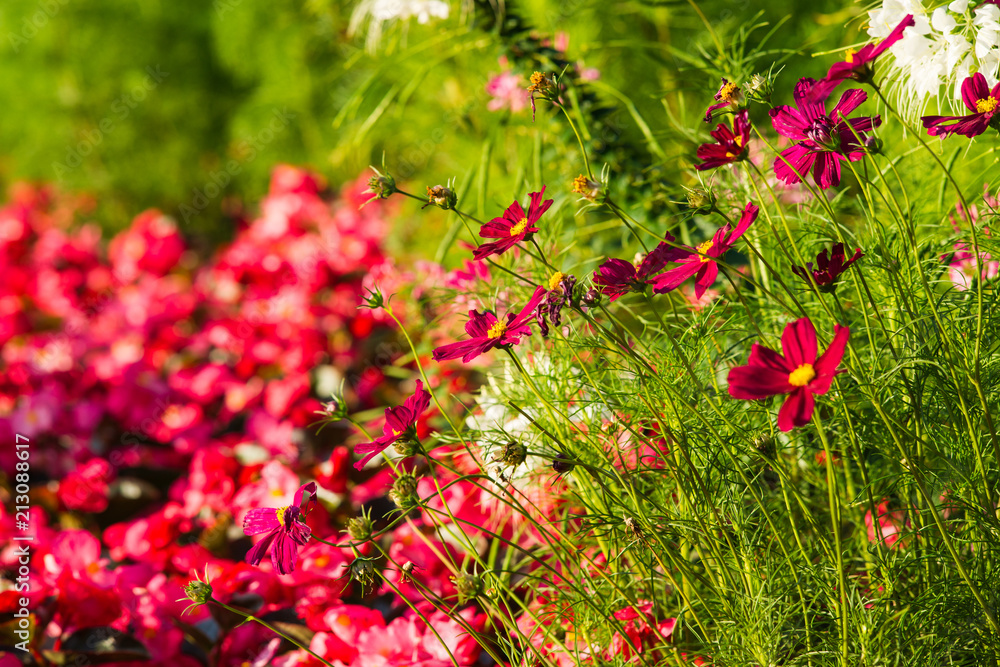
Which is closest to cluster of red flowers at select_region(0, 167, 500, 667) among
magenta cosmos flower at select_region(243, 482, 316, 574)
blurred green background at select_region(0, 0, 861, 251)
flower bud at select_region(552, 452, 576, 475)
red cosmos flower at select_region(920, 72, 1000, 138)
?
magenta cosmos flower at select_region(243, 482, 316, 574)

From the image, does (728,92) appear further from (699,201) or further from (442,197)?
(442,197)

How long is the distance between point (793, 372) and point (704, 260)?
0.36 ft

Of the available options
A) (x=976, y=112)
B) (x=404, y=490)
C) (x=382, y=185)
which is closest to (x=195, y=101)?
(x=382, y=185)

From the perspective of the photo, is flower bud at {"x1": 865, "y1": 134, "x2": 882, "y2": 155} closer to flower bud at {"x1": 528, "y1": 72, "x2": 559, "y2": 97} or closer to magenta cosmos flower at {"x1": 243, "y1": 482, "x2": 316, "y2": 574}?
flower bud at {"x1": 528, "y1": 72, "x2": 559, "y2": 97}

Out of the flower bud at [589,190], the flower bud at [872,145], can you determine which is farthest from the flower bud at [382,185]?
the flower bud at [872,145]

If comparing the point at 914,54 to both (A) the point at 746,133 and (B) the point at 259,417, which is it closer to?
(A) the point at 746,133

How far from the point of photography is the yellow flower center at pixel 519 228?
583 mm

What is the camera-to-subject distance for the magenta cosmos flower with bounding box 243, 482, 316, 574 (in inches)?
21.6

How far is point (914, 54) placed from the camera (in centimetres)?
68

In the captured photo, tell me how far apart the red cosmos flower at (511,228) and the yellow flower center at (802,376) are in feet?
0.68

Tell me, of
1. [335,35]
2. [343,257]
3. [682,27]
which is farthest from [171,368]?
[682,27]

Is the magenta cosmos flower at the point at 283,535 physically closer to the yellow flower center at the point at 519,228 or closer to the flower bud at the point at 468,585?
the flower bud at the point at 468,585

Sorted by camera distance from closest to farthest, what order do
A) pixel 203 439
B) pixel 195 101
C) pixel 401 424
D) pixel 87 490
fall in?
pixel 401 424
pixel 87 490
pixel 203 439
pixel 195 101

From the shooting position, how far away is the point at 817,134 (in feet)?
1.74
